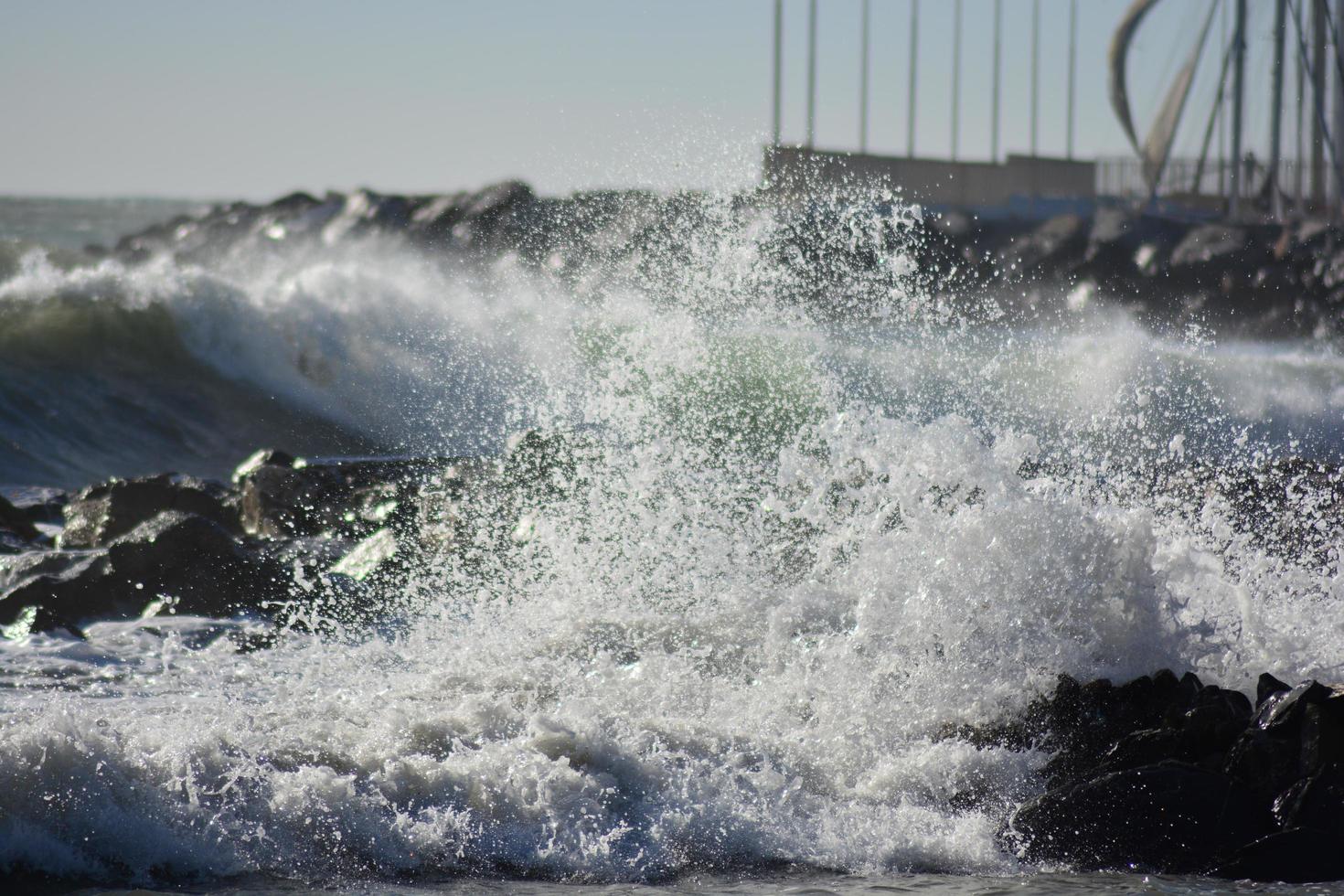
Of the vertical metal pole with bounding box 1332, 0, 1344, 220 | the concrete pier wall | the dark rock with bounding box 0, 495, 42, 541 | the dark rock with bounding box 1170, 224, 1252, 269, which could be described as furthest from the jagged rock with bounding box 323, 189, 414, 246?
the dark rock with bounding box 0, 495, 42, 541

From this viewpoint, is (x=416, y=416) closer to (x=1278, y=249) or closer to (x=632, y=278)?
(x=632, y=278)

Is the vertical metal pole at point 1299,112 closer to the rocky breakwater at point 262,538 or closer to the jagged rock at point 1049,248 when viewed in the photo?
the jagged rock at point 1049,248

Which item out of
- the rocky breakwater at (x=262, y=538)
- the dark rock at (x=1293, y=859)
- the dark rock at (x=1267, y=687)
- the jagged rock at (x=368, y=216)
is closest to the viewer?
the dark rock at (x=1293, y=859)

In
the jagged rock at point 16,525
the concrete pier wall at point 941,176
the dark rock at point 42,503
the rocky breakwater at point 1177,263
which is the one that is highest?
the concrete pier wall at point 941,176

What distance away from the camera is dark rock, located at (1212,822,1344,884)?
387 cm

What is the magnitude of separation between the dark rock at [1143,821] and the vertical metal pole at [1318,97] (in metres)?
25.9

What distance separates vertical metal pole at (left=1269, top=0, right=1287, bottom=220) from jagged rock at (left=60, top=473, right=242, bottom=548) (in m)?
24.0

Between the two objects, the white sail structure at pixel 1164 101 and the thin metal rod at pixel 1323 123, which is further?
the white sail structure at pixel 1164 101

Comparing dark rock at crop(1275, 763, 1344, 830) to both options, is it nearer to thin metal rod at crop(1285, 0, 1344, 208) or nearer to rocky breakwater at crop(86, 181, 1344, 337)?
rocky breakwater at crop(86, 181, 1344, 337)

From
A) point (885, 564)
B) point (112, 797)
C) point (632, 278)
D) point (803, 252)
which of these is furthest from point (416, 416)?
point (112, 797)

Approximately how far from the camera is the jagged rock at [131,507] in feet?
28.1

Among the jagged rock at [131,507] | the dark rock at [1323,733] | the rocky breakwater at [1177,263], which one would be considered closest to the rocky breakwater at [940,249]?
the rocky breakwater at [1177,263]

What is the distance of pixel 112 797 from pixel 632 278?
14208 mm

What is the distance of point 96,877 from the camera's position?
383 cm
